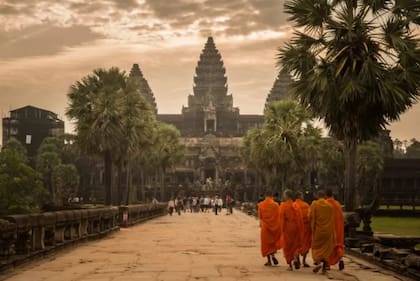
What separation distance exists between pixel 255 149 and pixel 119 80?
48.3 feet

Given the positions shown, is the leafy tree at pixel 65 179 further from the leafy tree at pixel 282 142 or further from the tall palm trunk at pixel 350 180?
the tall palm trunk at pixel 350 180

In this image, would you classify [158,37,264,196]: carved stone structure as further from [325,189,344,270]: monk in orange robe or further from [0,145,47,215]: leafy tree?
[325,189,344,270]: monk in orange robe

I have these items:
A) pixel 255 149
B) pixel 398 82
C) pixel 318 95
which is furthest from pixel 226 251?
pixel 255 149

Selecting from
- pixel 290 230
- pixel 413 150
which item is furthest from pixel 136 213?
pixel 413 150

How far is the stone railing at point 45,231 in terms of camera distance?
1461 centimetres

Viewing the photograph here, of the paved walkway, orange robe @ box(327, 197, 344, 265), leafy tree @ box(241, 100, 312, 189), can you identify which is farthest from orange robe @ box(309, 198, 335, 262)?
leafy tree @ box(241, 100, 312, 189)

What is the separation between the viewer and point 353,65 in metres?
19.9

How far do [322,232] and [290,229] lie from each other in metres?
1.08

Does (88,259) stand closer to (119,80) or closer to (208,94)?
(119,80)

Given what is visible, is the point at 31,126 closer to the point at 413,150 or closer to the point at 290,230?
the point at 413,150

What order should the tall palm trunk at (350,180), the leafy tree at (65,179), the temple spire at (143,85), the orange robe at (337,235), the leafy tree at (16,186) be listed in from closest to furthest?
the orange robe at (337,235), the tall palm trunk at (350,180), the leafy tree at (16,186), the leafy tree at (65,179), the temple spire at (143,85)

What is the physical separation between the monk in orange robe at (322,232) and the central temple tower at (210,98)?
153521mm

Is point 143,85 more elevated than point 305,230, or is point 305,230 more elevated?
point 143,85

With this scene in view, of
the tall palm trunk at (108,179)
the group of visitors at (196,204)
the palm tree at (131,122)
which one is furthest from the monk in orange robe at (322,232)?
the group of visitors at (196,204)
